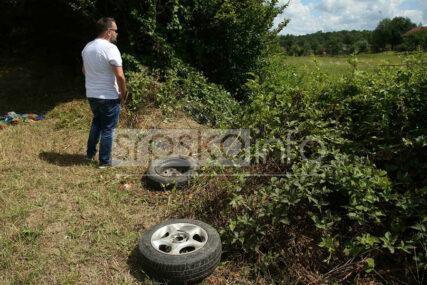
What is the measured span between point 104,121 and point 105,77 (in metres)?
0.65

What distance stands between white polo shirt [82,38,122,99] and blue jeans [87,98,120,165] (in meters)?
0.11

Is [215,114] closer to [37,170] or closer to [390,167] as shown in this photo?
[37,170]

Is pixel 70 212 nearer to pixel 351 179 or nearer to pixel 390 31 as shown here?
pixel 351 179

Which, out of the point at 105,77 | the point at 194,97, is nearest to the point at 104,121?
the point at 105,77

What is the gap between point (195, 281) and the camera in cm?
287

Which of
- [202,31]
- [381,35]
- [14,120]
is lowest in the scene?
[14,120]

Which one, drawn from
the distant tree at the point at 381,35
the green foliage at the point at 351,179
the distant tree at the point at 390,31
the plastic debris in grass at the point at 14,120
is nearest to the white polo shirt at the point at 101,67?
the green foliage at the point at 351,179

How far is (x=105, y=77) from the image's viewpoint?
14.8 ft

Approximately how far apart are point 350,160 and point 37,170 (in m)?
4.30

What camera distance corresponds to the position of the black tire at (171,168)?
174 inches

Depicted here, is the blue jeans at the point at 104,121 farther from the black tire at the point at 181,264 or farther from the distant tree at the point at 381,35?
the distant tree at the point at 381,35

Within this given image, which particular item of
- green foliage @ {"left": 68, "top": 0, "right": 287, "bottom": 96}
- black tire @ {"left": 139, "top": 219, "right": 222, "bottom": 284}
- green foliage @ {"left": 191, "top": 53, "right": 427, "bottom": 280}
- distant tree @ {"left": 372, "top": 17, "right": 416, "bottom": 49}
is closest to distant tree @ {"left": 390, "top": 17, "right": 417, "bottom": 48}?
distant tree @ {"left": 372, "top": 17, "right": 416, "bottom": 49}

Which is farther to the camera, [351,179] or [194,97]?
[194,97]

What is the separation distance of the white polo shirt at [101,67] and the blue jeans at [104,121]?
4.2 inches
